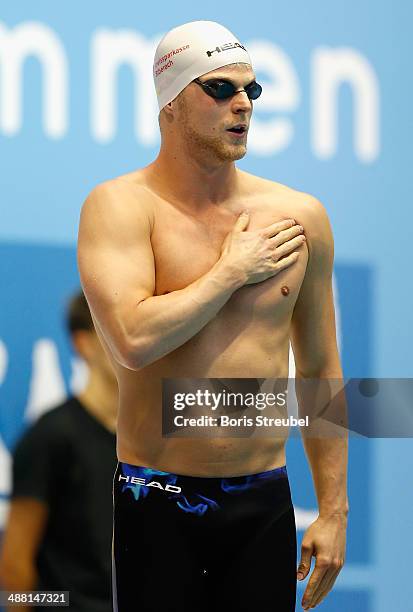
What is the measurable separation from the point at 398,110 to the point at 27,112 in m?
1.33

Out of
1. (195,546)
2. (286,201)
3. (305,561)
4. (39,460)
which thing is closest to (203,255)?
(286,201)

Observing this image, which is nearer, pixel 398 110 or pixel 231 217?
pixel 231 217

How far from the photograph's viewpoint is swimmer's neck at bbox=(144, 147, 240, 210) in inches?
111

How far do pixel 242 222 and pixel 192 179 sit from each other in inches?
6.5

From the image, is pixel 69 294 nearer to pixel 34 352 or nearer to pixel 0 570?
pixel 34 352

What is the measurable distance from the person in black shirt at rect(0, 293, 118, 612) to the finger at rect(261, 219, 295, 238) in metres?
1.29

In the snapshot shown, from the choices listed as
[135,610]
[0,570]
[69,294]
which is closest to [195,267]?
[135,610]

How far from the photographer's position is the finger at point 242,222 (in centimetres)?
277

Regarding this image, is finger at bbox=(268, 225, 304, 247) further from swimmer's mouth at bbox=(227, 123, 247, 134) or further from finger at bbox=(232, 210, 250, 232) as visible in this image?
swimmer's mouth at bbox=(227, 123, 247, 134)

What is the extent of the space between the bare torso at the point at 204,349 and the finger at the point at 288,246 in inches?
0.9

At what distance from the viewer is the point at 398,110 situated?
422 centimetres

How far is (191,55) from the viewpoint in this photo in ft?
8.99

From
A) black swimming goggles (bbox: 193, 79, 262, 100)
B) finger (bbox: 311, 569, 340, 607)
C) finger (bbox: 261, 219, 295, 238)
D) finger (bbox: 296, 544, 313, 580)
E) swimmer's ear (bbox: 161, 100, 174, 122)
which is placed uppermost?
black swimming goggles (bbox: 193, 79, 262, 100)

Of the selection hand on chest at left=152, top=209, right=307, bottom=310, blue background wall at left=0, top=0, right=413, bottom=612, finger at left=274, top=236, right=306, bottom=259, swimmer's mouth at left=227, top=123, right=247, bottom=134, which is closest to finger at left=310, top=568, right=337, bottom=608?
hand on chest at left=152, top=209, right=307, bottom=310
